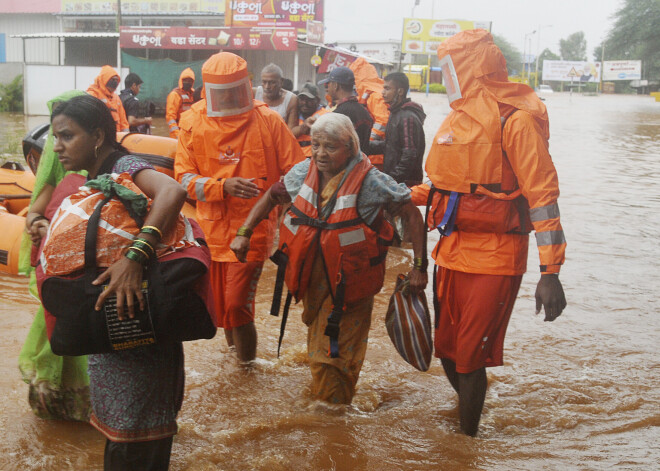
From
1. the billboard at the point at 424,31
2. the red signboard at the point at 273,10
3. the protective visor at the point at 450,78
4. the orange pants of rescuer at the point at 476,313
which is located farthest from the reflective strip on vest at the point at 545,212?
the billboard at the point at 424,31

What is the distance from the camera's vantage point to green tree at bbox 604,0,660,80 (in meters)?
68.8

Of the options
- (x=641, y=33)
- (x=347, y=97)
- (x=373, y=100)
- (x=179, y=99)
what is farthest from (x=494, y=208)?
(x=641, y=33)

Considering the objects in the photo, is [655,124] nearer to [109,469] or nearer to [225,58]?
[225,58]

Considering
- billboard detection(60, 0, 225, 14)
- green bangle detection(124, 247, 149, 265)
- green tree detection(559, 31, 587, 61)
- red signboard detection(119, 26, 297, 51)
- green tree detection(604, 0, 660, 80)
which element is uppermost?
green tree detection(559, 31, 587, 61)

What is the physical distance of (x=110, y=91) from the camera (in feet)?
34.1

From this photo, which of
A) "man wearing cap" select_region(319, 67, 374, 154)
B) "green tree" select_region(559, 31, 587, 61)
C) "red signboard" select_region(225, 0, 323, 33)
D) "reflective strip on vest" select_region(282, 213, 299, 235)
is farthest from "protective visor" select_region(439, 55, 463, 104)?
"green tree" select_region(559, 31, 587, 61)

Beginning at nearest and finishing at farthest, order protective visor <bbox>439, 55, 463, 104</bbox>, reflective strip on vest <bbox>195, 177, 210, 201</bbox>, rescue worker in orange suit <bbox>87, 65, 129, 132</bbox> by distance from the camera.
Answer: protective visor <bbox>439, 55, 463, 104</bbox> < reflective strip on vest <bbox>195, 177, 210, 201</bbox> < rescue worker in orange suit <bbox>87, 65, 129, 132</bbox>

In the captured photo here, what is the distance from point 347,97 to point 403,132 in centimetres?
86

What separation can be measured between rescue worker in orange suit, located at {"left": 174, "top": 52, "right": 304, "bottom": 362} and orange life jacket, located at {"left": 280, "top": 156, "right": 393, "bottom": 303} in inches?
27.6

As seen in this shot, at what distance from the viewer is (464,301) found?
3.83 m

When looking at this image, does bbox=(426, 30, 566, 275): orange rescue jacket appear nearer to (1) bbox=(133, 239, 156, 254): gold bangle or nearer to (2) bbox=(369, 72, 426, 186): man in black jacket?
(1) bbox=(133, 239, 156, 254): gold bangle

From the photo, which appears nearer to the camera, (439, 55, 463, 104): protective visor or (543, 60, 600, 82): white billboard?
(439, 55, 463, 104): protective visor

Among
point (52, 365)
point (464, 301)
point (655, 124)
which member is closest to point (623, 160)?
point (655, 124)

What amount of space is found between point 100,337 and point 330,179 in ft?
6.01
